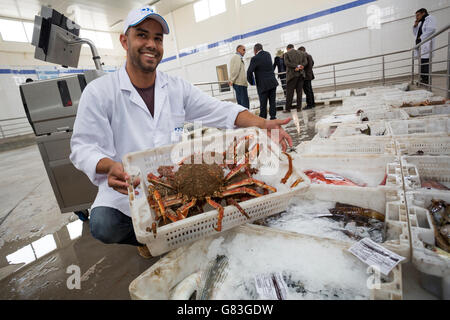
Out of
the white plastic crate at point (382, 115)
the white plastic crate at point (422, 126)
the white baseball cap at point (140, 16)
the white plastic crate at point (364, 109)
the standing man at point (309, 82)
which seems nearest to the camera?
the white baseball cap at point (140, 16)

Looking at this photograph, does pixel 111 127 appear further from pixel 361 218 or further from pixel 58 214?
pixel 58 214

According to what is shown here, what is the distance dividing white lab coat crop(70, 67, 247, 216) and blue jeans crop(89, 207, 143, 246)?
0.15ft

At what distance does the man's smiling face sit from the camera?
4.93ft

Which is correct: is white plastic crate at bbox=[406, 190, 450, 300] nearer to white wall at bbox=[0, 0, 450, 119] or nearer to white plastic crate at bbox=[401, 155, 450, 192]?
white plastic crate at bbox=[401, 155, 450, 192]

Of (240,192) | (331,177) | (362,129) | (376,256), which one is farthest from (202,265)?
(362,129)

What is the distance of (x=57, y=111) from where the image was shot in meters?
2.13

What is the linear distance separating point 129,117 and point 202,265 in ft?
3.43

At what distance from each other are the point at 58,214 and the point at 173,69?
48.6 ft

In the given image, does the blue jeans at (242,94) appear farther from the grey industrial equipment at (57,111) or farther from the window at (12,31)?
the window at (12,31)

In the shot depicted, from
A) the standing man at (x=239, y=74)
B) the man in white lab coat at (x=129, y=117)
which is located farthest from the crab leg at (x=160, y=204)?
the standing man at (x=239, y=74)

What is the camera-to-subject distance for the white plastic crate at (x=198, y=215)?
94cm

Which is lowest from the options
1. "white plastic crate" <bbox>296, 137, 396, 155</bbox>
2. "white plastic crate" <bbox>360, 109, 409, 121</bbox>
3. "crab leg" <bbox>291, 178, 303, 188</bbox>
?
"white plastic crate" <bbox>296, 137, 396, 155</bbox>

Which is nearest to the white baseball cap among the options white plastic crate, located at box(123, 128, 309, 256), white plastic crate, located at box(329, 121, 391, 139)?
white plastic crate, located at box(123, 128, 309, 256)

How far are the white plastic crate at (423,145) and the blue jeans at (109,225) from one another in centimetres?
205
